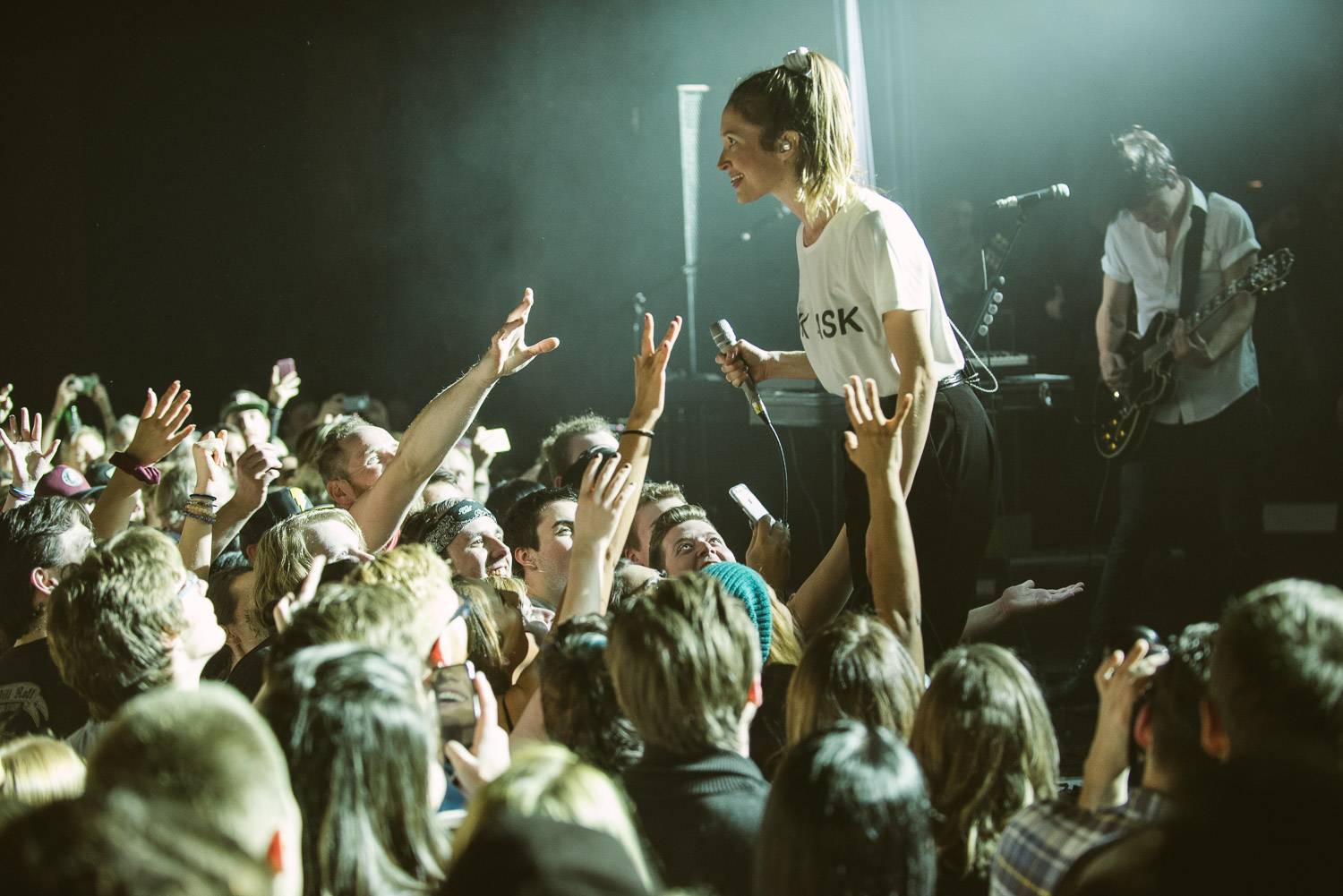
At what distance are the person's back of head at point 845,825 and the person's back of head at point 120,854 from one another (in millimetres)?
604

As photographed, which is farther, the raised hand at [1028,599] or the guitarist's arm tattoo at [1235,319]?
the guitarist's arm tattoo at [1235,319]

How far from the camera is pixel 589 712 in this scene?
2.11m

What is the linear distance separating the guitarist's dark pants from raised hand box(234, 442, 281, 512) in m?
3.15

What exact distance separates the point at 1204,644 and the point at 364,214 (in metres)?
8.65

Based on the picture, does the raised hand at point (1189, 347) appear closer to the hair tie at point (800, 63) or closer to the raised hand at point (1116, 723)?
the hair tie at point (800, 63)

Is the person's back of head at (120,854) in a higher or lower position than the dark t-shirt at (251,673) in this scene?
higher

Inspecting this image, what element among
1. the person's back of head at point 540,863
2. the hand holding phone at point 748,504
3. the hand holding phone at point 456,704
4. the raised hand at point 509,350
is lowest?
the hand holding phone at point 748,504

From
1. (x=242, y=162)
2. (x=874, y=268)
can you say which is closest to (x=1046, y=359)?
A: (x=874, y=268)

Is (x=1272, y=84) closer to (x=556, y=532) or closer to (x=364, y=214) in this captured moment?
(x=556, y=532)

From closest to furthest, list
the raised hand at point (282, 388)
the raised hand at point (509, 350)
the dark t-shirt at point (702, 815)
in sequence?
the dark t-shirt at point (702, 815), the raised hand at point (509, 350), the raised hand at point (282, 388)

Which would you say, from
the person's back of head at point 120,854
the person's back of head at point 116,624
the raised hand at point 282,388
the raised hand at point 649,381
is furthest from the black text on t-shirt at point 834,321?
the raised hand at point 282,388

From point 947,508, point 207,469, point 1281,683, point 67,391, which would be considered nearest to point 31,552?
point 207,469

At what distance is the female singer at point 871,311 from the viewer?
2.79 m

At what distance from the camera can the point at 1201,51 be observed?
21.9 ft
